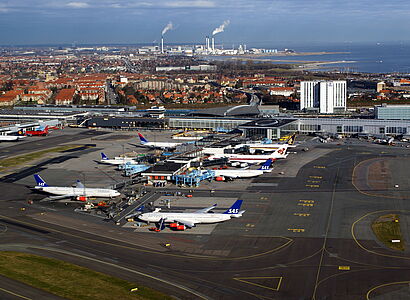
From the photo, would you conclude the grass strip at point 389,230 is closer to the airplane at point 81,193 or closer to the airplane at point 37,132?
the airplane at point 81,193

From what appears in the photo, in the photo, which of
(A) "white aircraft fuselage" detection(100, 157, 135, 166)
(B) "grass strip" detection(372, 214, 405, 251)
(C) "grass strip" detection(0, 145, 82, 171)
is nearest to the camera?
(B) "grass strip" detection(372, 214, 405, 251)

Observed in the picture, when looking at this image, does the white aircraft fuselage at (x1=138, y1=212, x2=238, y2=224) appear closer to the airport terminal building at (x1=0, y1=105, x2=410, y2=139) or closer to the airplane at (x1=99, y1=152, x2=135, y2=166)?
the airplane at (x1=99, y1=152, x2=135, y2=166)

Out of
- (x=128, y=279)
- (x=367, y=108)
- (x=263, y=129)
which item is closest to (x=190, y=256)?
(x=128, y=279)

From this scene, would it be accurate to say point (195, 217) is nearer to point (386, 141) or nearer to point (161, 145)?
point (161, 145)

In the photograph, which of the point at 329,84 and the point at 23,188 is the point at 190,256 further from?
the point at 329,84

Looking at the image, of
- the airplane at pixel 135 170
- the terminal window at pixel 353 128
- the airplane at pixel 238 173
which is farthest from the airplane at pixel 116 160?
the terminal window at pixel 353 128

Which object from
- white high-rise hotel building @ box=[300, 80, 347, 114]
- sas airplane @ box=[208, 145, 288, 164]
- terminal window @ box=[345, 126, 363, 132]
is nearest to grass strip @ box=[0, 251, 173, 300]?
sas airplane @ box=[208, 145, 288, 164]

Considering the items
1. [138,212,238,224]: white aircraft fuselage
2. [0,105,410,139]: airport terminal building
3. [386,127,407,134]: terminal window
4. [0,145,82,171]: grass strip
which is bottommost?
[138,212,238,224]: white aircraft fuselage
